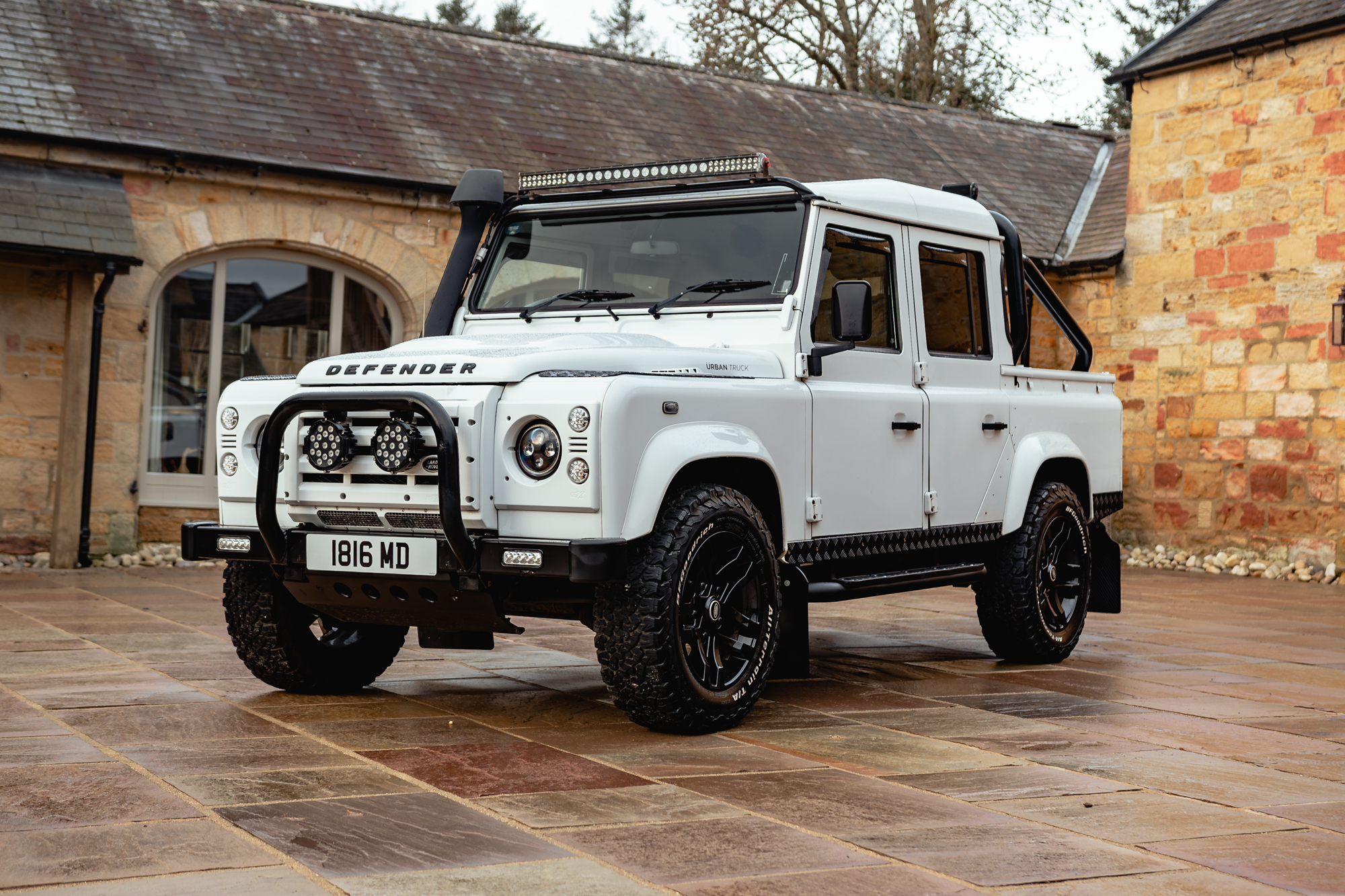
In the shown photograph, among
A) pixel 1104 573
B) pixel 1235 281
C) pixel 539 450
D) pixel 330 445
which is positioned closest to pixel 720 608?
pixel 539 450

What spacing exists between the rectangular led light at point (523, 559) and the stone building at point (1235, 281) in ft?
35.1

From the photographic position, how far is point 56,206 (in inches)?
453

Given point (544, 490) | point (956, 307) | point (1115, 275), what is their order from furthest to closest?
point (1115, 275), point (956, 307), point (544, 490)

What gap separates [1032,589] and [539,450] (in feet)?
10.3

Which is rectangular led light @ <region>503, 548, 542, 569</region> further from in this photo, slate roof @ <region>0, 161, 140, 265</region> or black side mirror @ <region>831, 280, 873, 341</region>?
slate roof @ <region>0, 161, 140, 265</region>

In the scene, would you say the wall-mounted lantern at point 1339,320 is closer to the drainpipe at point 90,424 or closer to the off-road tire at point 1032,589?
the off-road tire at point 1032,589

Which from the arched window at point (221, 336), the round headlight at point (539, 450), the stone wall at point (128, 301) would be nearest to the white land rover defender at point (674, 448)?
the round headlight at point (539, 450)

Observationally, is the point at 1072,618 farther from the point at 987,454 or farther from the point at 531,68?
the point at 531,68

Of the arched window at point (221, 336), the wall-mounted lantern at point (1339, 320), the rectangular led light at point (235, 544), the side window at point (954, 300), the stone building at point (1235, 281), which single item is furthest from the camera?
the stone building at point (1235, 281)

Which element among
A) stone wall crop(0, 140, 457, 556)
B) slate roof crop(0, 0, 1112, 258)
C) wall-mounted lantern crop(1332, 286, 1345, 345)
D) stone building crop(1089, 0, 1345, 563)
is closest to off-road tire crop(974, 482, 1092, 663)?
stone building crop(1089, 0, 1345, 563)

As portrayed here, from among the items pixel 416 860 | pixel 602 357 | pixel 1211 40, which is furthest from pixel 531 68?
pixel 416 860

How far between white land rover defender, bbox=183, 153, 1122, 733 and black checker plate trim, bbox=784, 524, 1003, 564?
0.02m

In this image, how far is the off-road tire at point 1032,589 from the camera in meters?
7.04

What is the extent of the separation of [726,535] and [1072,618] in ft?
9.51
